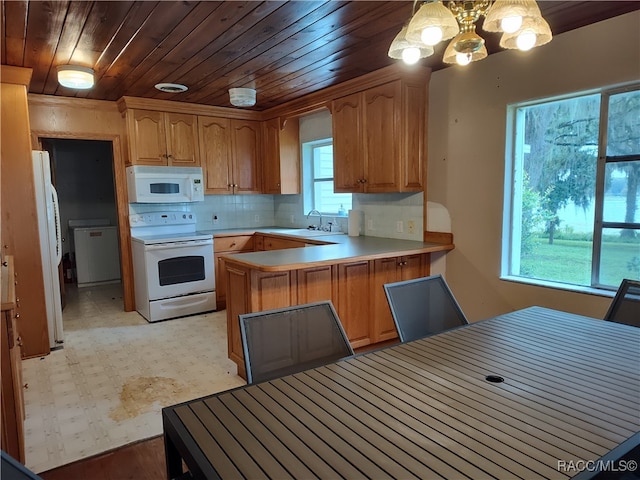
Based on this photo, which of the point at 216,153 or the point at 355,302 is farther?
the point at 216,153

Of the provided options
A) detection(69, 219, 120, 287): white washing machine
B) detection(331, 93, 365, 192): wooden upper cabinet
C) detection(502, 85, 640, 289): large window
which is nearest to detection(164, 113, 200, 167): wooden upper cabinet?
detection(331, 93, 365, 192): wooden upper cabinet

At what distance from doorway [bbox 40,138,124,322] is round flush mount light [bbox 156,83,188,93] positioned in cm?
258

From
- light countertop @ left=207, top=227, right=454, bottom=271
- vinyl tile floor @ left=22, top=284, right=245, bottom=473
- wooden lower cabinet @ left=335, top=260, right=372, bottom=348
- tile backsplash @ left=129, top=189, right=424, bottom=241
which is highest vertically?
tile backsplash @ left=129, top=189, right=424, bottom=241

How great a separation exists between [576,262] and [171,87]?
359cm

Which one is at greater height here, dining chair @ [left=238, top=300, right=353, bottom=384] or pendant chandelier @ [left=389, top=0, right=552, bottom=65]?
pendant chandelier @ [left=389, top=0, right=552, bottom=65]

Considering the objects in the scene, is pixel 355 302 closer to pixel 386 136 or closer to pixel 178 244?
pixel 386 136

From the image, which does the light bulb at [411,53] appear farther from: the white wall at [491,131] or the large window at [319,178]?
→ the large window at [319,178]

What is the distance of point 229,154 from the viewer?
196 inches

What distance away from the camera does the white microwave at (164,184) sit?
169 inches

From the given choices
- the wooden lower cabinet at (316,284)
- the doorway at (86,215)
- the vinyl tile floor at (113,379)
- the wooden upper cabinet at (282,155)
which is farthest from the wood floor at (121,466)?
the doorway at (86,215)

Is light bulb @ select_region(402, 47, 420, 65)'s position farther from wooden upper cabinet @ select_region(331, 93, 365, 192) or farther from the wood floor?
the wood floor

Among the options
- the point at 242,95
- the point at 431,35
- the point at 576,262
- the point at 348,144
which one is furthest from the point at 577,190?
the point at 242,95

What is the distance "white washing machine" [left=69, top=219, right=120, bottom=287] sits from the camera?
6.07 meters

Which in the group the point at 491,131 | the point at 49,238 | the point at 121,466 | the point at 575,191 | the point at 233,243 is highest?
the point at 491,131
